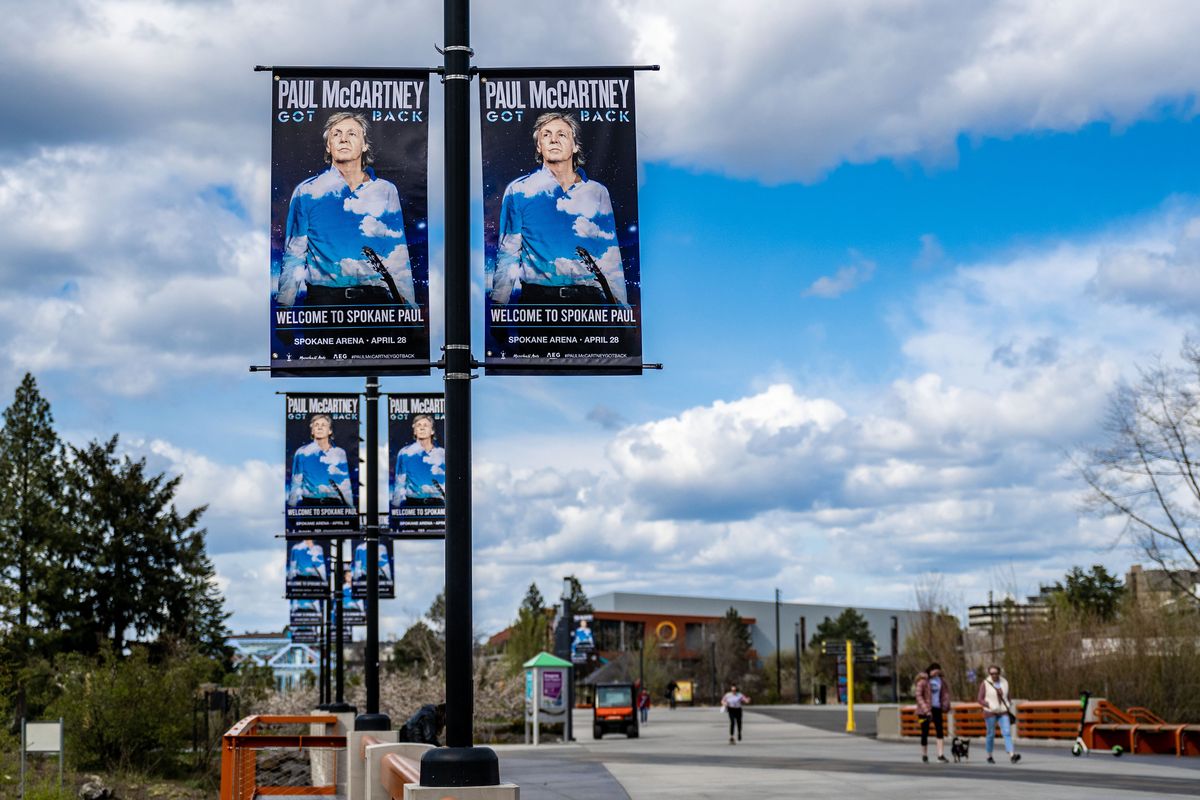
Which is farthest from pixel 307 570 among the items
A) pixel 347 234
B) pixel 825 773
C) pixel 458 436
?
pixel 458 436

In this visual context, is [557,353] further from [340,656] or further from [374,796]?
[340,656]

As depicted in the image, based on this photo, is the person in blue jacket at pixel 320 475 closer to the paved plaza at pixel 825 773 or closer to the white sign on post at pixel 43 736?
the paved plaza at pixel 825 773

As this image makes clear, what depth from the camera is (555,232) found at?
9.18 m

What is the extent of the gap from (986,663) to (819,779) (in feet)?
85.4

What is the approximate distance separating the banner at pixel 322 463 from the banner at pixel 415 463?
122 cm

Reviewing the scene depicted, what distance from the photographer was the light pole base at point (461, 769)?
7707mm

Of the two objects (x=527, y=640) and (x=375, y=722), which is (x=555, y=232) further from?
(x=527, y=640)

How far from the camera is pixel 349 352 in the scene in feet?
30.4

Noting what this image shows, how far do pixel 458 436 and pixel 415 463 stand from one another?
16.1 m

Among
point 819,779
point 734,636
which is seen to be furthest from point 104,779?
point 734,636

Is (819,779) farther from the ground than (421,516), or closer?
closer

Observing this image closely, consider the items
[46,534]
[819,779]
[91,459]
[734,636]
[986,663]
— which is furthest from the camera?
[734,636]

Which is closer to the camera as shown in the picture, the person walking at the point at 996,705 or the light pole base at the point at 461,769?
the light pole base at the point at 461,769

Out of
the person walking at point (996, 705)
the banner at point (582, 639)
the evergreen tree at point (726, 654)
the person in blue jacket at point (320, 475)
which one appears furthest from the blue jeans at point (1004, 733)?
the evergreen tree at point (726, 654)
